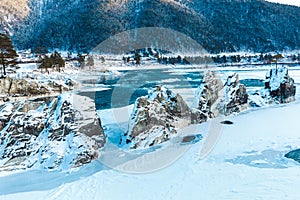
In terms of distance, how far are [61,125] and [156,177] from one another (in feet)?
17.1

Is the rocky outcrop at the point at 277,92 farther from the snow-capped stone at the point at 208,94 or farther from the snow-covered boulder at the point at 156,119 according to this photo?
the snow-covered boulder at the point at 156,119

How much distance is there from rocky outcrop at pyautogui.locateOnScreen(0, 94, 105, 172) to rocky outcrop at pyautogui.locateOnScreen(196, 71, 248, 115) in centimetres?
866

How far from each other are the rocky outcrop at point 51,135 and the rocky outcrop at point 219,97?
8.66m

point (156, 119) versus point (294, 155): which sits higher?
point (156, 119)

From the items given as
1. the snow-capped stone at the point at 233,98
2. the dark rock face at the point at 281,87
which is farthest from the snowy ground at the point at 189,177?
the dark rock face at the point at 281,87

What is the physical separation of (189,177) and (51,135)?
653 cm

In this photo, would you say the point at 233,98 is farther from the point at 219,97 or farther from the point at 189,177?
the point at 189,177

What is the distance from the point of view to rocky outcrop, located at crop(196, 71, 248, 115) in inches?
758

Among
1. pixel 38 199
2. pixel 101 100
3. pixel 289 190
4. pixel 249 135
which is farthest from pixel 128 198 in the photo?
pixel 101 100

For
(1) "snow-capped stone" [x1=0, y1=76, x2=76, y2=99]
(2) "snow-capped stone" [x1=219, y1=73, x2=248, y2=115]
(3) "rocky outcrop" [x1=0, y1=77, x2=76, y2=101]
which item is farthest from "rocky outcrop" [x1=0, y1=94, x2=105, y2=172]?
(1) "snow-capped stone" [x1=0, y1=76, x2=76, y2=99]

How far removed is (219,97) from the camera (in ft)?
70.5

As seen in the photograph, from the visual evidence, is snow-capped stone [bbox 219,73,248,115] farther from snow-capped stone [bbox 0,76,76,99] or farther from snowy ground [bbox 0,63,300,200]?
snow-capped stone [bbox 0,76,76,99]

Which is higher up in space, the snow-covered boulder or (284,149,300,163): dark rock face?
the snow-covered boulder

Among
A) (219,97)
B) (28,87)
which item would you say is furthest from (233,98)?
(28,87)
